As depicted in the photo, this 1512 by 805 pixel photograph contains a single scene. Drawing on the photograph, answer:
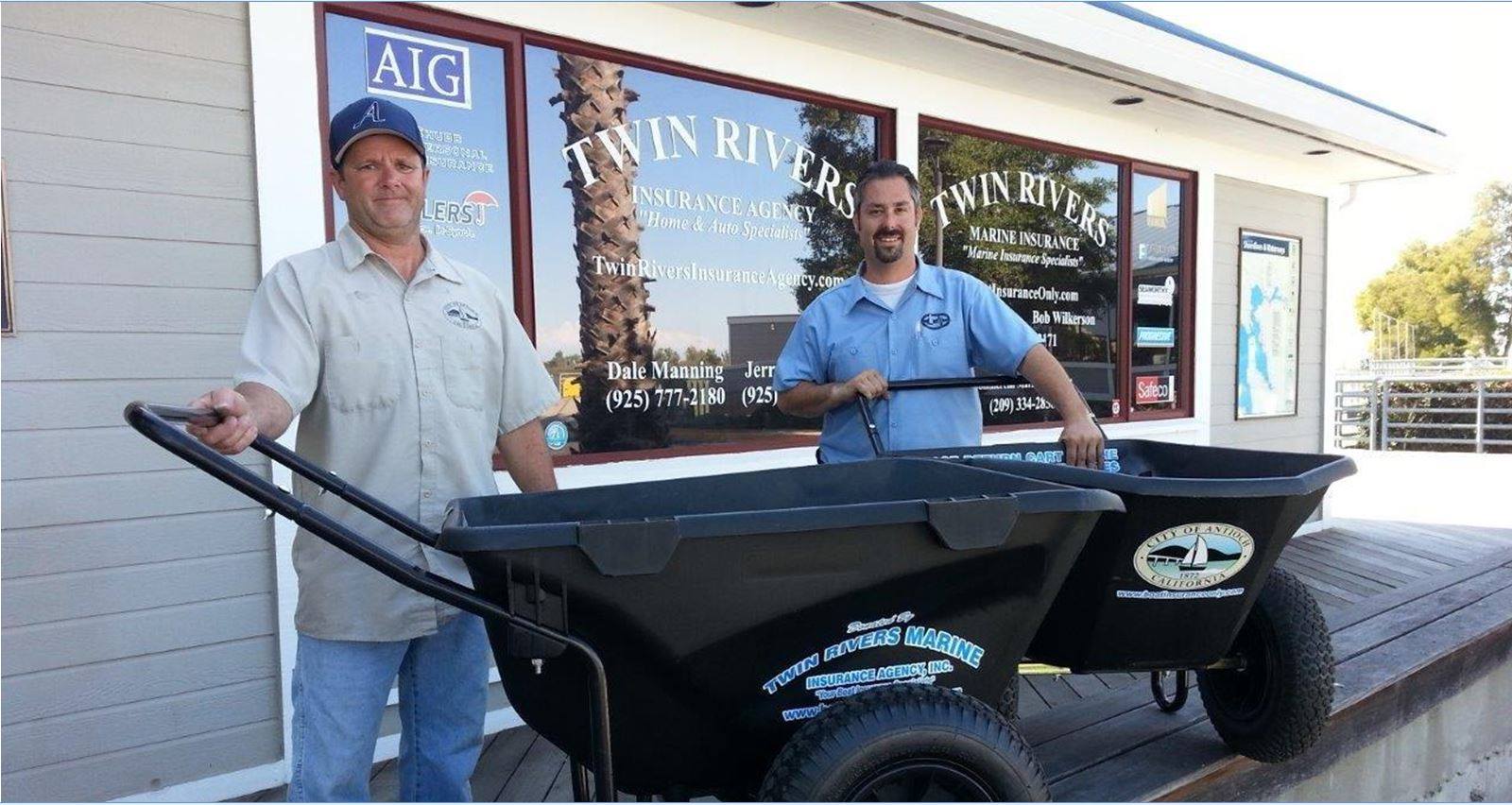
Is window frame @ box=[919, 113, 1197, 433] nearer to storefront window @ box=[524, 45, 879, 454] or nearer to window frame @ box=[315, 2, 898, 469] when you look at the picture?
storefront window @ box=[524, 45, 879, 454]

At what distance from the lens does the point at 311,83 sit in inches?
113

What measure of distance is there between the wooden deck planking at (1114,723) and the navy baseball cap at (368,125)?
195 centimetres

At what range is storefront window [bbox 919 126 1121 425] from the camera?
184 inches

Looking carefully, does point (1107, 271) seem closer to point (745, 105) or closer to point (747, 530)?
point (745, 105)

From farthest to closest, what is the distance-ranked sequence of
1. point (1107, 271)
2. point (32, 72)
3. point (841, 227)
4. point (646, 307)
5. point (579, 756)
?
point (1107, 271) → point (841, 227) → point (646, 307) → point (32, 72) → point (579, 756)

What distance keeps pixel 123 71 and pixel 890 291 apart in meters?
2.22

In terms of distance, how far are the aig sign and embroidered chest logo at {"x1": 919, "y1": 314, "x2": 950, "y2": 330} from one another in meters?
1.79

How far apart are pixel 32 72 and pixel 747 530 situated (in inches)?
97.4

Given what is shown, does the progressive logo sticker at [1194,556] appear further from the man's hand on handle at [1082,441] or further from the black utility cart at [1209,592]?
the man's hand on handle at [1082,441]

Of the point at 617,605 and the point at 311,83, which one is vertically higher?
the point at 311,83

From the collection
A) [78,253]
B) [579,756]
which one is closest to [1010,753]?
[579,756]

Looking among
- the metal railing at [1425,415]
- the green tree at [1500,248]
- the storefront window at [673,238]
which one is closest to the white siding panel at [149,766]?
the storefront window at [673,238]

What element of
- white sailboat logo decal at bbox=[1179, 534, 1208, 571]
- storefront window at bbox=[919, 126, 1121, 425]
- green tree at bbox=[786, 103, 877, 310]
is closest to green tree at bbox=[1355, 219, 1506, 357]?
storefront window at bbox=[919, 126, 1121, 425]

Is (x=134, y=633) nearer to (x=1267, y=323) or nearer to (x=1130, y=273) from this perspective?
(x=1130, y=273)
